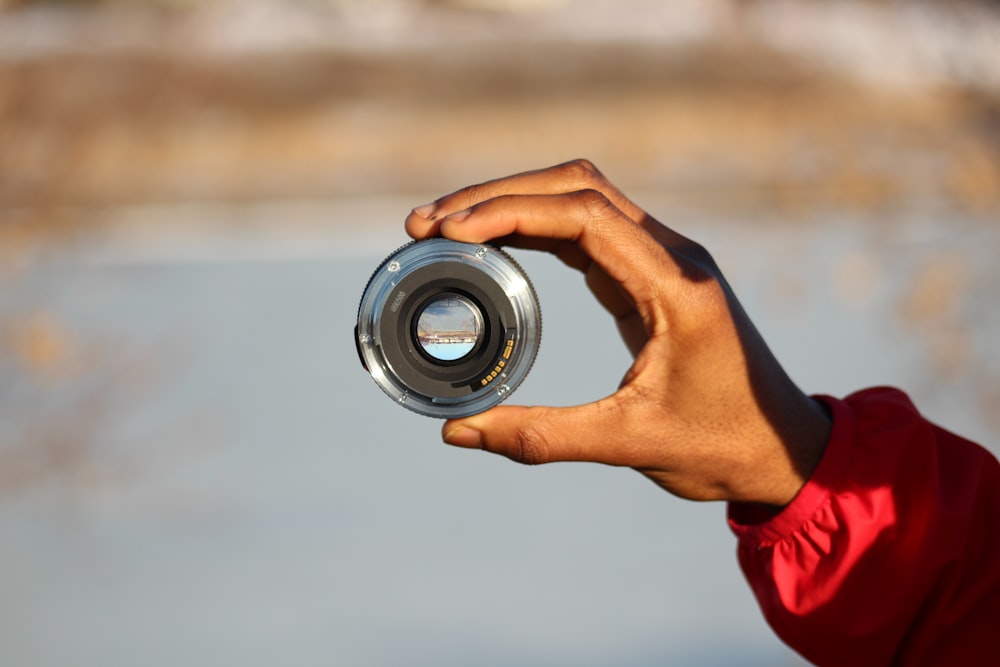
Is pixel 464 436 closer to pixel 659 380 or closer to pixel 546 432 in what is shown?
pixel 546 432

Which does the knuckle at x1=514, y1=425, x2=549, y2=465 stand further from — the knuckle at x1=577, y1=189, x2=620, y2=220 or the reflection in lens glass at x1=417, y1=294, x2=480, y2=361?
the knuckle at x1=577, y1=189, x2=620, y2=220

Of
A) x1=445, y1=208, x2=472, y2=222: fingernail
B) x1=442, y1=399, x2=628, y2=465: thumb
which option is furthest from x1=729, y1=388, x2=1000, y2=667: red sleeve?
x1=445, y1=208, x2=472, y2=222: fingernail

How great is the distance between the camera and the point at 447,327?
4.41ft

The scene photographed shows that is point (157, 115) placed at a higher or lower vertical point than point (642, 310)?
higher

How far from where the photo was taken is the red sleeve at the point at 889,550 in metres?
1.24

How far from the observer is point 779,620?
1307 mm

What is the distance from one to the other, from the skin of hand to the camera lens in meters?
0.04

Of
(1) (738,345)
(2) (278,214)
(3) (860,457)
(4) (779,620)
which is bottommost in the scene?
(4) (779,620)

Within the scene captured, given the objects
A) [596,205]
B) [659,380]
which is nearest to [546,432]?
[659,380]

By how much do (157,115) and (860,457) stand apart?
5.64 metres

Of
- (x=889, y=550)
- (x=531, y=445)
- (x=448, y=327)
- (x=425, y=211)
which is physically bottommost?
(x=889, y=550)

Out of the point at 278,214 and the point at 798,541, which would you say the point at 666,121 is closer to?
the point at 278,214

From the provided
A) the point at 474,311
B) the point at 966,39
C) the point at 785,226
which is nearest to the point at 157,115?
the point at 785,226

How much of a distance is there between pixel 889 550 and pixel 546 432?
1.36 feet
